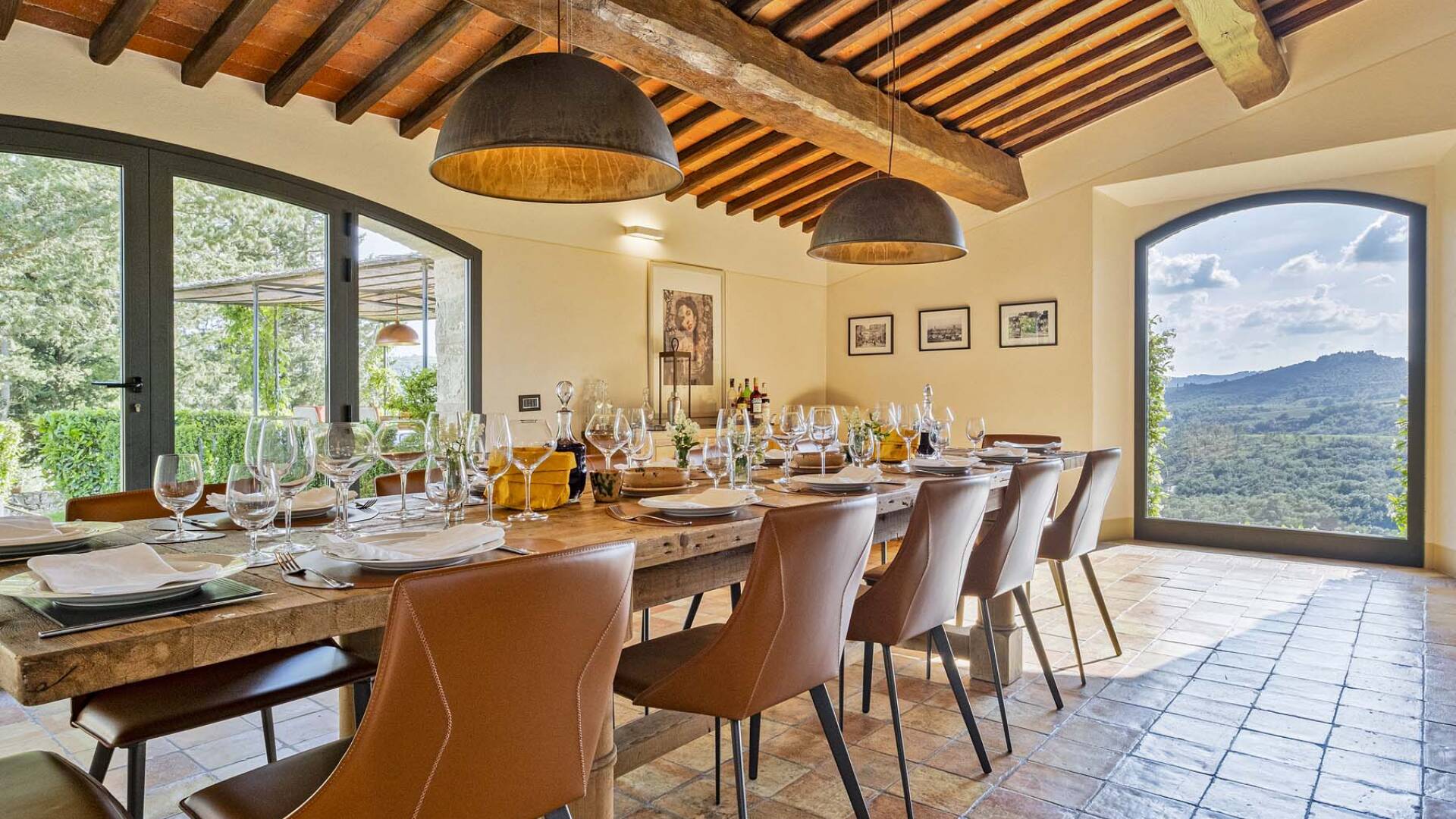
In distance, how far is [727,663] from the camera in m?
1.60

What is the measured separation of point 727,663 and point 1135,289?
18.8 ft

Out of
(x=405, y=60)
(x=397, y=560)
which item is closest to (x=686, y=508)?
(x=397, y=560)

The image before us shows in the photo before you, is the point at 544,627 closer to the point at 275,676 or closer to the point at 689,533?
the point at 689,533

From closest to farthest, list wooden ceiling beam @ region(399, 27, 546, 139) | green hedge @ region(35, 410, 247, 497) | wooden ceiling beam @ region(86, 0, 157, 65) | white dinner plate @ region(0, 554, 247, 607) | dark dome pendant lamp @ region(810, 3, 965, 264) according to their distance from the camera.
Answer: white dinner plate @ region(0, 554, 247, 607)
dark dome pendant lamp @ region(810, 3, 965, 264)
wooden ceiling beam @ region(86, 0, 157, 65)
green hedge @ region(35, 410, 247, 497)
wooden ceiling beam @ region(399, 27, 546, 139)

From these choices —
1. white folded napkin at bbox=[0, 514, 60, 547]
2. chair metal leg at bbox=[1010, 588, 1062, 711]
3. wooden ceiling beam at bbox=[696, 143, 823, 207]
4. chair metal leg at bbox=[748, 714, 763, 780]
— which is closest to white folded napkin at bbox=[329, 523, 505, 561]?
white folded napkin at bbox=[0, 514, 60, 547]

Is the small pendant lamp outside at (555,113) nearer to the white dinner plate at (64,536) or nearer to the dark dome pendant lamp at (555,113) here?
the dark dome pendant lamp at (555,113)

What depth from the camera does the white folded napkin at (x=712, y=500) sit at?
1.76 m

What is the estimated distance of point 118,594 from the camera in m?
1.03

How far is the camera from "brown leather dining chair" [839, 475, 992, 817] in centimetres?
203

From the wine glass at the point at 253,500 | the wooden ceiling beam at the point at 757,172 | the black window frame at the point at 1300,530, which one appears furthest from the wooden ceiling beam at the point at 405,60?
the black window frame at the point at 1300,530

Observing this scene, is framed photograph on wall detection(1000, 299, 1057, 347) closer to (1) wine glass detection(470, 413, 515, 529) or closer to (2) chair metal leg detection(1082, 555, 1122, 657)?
(2) chair metal leg detection(1082, 555, 1122, 657)

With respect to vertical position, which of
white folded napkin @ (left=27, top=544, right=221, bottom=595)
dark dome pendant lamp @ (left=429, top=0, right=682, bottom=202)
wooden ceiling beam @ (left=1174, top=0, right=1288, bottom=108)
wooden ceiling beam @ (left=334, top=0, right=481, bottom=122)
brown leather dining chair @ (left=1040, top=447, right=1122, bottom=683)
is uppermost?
wooden ceiling beam @ (left=1174, top=0, right=1288, bottom=108)

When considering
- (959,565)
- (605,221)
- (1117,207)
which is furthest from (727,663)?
(1117,207)

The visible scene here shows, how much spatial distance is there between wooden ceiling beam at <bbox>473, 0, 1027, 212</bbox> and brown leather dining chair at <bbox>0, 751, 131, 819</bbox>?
100 inches
